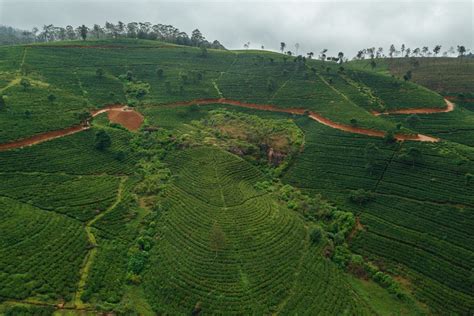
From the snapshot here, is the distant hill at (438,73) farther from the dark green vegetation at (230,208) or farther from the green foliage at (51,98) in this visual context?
the green foliage at (51,98)

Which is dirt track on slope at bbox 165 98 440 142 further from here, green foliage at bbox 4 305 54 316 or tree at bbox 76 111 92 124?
green foliage at bbox 4 305 54 316

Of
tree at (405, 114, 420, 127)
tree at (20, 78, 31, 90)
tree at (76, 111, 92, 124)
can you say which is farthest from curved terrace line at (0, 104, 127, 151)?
tree at (405, 114, 420, 127)

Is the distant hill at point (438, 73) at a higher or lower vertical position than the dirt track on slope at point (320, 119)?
higher

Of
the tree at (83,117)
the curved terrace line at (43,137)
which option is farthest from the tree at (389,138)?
the curved terrace line at (43,137)

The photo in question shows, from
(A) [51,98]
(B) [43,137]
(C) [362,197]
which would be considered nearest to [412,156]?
(C) [362,197]

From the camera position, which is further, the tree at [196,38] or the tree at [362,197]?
the tree at [196,38]

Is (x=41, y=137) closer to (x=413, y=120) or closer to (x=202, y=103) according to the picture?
(x=202, y=103)
